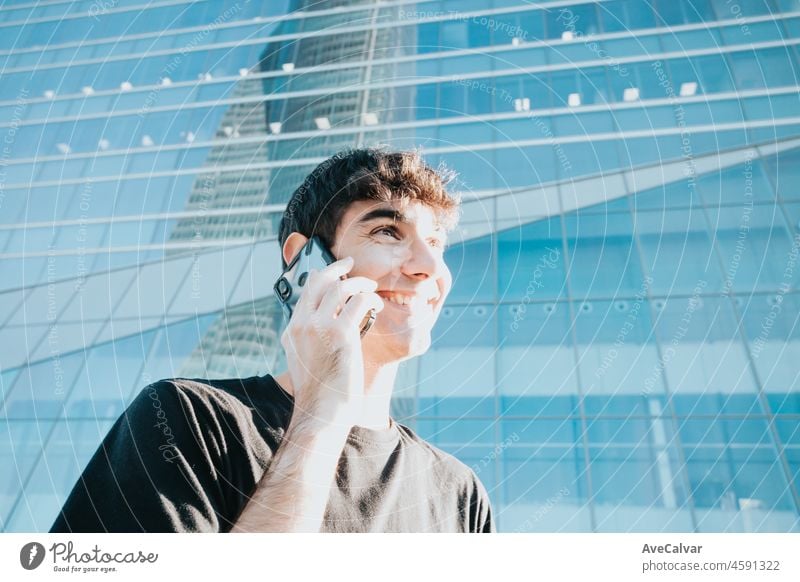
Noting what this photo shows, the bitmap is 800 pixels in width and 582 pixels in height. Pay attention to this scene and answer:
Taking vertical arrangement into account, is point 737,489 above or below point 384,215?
below

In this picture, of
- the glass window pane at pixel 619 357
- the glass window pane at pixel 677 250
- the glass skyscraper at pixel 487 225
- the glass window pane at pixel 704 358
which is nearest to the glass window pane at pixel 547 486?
the glass skyscraper at pixel 487 225

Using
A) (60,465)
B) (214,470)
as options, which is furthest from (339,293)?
(60,465)

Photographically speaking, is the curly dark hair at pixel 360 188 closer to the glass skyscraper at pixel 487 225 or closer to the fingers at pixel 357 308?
the fingers at pixel 357 308

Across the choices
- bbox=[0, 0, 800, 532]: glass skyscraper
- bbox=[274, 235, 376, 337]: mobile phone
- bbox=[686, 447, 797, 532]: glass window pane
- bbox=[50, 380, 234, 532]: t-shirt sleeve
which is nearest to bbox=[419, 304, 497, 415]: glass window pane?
bbox=[0, 0, 800, 532]: glass skyscraper

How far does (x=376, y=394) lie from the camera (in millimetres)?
1516

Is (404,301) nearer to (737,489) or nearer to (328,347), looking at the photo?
(328,347)

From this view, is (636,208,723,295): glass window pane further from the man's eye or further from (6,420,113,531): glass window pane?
(6,420,113,531): glass window pane

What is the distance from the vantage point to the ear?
Result: 164cm

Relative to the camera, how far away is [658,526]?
2.34m

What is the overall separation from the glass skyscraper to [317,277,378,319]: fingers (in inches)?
47.3

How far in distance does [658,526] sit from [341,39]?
3.60m

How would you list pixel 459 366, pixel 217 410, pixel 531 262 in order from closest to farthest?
pixel 217 410 → pixel 459 366 → pixel 531 262

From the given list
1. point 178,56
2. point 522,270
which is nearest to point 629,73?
point 522,270

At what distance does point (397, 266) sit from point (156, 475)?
79 cm
